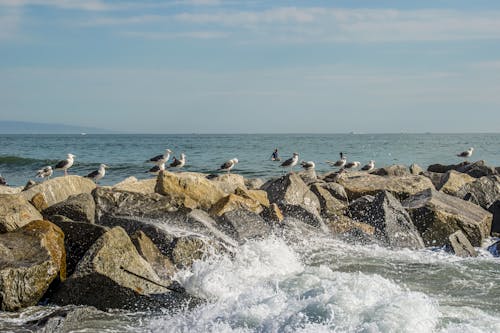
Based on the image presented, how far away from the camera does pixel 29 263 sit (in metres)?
8.29

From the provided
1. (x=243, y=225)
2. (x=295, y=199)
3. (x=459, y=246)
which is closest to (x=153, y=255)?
(x=243, y=225)

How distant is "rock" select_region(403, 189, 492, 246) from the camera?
42.6 feet

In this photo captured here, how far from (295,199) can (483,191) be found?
5823 millimetres

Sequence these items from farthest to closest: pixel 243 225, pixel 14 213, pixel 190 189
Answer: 1. pixel 190 189
2. pixel 243 225
3. pixel 14 213

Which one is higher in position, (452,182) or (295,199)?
(452,182)

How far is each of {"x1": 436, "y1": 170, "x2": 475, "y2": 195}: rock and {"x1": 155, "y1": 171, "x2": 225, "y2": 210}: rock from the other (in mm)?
6665

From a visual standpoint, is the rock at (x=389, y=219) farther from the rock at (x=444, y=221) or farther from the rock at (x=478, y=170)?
the rock at (x=478, y=170)

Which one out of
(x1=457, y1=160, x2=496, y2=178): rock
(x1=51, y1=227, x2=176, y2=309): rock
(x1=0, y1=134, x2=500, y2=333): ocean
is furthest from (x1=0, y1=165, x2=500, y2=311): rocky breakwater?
(x1=457, y1=160, x2=496, y2=178): rock

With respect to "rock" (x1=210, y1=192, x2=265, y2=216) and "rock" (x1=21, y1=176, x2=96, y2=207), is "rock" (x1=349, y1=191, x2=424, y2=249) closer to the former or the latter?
"rock" (x1=210, y1=192, x2=265, y2=216)

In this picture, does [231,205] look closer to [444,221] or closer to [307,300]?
[444,221]

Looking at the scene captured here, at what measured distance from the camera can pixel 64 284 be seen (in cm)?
838

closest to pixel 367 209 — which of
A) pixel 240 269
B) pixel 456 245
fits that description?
pixel 456 245

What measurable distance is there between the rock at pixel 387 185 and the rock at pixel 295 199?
1885 mm

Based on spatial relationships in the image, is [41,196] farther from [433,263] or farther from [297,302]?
[433,263]
